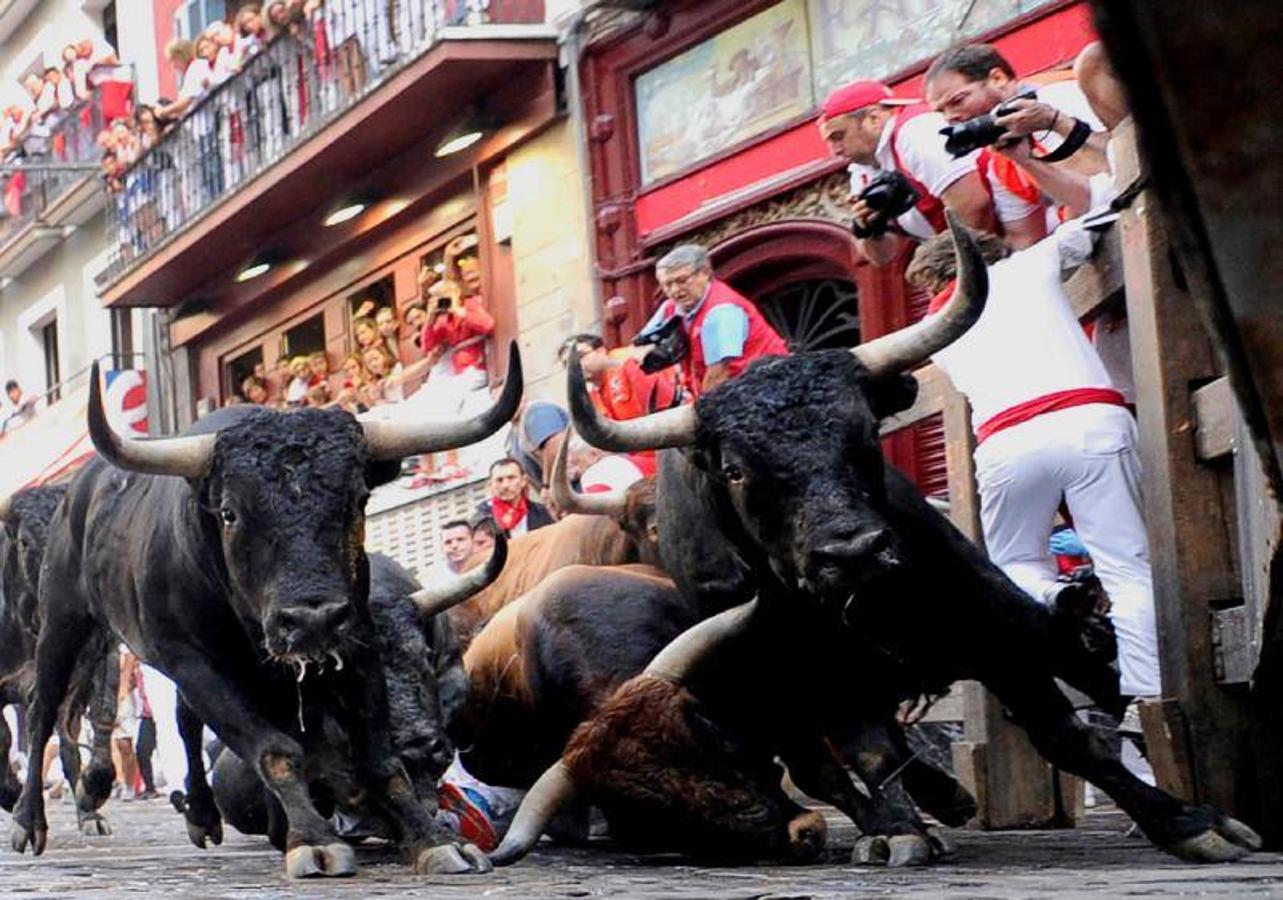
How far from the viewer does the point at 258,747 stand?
724 cm

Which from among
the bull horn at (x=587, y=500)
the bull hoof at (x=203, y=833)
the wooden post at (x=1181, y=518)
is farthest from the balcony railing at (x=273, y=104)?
the wooden post at (x=1181, y=518)

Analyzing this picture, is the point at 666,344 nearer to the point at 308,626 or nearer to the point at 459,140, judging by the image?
the point at 308,626

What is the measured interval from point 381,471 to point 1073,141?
2.23 meters

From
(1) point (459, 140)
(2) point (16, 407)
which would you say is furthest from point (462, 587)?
(2) point (16, 407)

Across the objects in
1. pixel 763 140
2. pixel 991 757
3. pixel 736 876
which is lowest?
pixel 736 876

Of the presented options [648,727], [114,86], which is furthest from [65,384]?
[648,727]

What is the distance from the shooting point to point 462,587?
8.16m

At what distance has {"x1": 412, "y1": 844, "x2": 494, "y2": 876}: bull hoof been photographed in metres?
6.68

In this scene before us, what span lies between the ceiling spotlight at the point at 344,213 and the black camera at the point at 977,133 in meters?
17.1

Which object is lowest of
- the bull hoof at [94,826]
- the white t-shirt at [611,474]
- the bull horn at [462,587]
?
the bull hoof at [94,826]

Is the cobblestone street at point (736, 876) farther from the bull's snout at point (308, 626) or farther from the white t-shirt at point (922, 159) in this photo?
the white t-shirt at point (922, 159)

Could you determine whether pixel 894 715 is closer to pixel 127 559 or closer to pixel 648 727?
pixel 648 727

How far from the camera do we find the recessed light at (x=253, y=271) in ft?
87.2

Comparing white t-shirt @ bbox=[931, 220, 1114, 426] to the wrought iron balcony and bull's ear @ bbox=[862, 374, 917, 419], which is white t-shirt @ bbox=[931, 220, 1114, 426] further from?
the wrought iron balcony
